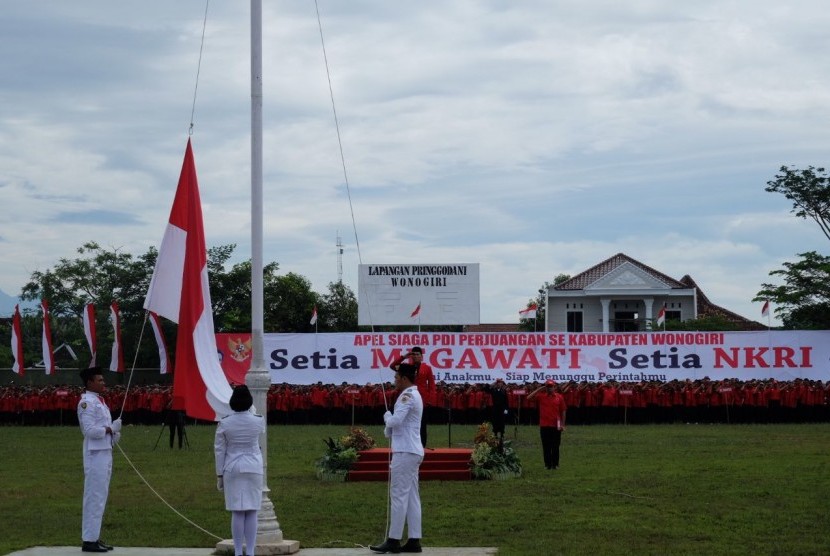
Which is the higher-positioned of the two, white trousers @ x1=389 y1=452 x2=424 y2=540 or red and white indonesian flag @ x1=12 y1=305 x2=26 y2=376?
red and white indonesian flag @ x1=12 y1=305 x2=26 y2=376

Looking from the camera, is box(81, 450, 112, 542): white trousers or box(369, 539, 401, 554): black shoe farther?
box(81, 450, 112, 542): white trousers

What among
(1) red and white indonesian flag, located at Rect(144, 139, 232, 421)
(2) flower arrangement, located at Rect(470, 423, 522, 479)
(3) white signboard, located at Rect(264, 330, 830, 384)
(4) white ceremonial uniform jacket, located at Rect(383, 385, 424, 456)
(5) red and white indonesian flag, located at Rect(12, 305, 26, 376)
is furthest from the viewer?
(5) red and white indonesian flag, located at Rect(12, 305, 26, 376)

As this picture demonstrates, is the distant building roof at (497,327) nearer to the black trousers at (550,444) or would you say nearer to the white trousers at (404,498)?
the black trousers at (550,444)

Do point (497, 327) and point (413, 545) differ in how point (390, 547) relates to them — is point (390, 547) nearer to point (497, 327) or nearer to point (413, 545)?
point (413, 545)

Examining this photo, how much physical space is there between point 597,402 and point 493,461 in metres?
16.1

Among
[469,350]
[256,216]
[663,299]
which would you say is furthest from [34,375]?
[256,216]

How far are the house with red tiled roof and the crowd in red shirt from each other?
25.9m

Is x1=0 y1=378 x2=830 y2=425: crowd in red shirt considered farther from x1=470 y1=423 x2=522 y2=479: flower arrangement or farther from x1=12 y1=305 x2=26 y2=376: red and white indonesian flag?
x1=470 y1=423 x2=522 y2=479: flower arrangement

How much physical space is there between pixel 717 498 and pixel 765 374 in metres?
21.4

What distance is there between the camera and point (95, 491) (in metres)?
12.1

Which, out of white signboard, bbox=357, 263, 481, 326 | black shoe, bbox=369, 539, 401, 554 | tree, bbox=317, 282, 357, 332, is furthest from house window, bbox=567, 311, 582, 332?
black shoe, bbox=369, 539, 401, 554

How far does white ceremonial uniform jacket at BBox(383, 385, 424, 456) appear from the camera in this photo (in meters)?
11.7

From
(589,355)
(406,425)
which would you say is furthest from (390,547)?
(589,355)

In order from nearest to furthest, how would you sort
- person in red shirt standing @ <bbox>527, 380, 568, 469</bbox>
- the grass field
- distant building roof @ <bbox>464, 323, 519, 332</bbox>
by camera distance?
the grass field, person in red shirt standing @ <bbox>527, 380, 568, 469</bbox>, distant building roof @ <bbox>464, 323, 519, 332</bbox>
